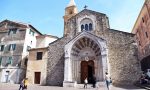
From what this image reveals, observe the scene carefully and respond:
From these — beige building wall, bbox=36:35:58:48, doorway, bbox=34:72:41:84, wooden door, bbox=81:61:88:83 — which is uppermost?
beige building wall, bbox=36:35:58:48

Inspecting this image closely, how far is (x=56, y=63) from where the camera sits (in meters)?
21.5

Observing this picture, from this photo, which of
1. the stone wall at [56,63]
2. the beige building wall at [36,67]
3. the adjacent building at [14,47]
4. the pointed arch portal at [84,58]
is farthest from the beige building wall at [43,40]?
the pointed arch portal at [84,58]

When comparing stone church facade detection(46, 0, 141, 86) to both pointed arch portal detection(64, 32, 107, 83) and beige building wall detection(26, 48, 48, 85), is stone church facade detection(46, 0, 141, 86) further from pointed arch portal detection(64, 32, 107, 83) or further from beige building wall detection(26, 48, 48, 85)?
beige building wall detection(26, 48, 48, 85)

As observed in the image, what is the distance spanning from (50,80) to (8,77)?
10126 mm

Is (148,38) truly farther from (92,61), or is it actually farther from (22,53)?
(22,53)

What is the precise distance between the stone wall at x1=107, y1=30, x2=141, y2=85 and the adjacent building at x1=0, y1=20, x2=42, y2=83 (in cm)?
1583

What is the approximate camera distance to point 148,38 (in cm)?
2589

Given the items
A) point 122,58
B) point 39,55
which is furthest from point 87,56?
point 39,55

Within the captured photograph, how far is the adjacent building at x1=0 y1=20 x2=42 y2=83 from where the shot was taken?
2655cm

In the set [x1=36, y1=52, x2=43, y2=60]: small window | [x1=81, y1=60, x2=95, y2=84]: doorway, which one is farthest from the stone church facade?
[x1=36, y1=52, x2=43, y2=60]: small window

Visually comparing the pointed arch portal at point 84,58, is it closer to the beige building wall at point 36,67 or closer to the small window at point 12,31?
the beige building wall at point 36,67

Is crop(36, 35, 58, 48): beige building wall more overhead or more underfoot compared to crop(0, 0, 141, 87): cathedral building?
more overhead

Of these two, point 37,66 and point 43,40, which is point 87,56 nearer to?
point 37,66

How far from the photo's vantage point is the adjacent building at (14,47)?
1045 inches
